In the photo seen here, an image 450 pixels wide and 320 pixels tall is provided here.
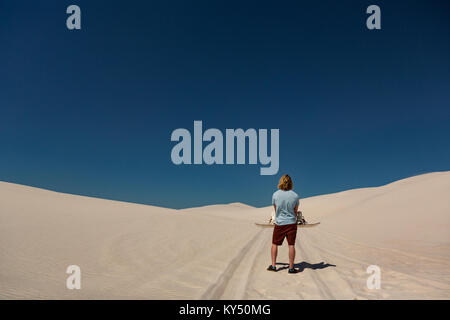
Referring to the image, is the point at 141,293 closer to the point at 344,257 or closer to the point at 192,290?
the point at 192,290

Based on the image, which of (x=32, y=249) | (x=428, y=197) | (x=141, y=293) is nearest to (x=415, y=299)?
(x=141, y=293)

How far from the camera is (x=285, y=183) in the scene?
542 centimetres

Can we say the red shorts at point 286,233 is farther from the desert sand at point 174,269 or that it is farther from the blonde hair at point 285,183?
the blonde hair at point 285,183

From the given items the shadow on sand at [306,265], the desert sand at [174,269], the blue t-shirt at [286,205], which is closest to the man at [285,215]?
the blue t-shirt at [286,205]

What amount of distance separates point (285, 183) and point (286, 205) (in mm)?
483

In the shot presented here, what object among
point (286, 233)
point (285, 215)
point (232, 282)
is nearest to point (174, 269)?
point (232, 282)

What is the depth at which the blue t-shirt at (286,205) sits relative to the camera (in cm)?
526

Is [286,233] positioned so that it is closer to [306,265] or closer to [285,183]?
[285,183]

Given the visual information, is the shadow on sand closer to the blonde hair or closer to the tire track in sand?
the tire track in sand

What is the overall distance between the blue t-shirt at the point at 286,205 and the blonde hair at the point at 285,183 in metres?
0.10

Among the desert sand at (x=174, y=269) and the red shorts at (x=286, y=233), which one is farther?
the red shorts at (x=286, y=233)

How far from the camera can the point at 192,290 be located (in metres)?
4.06
